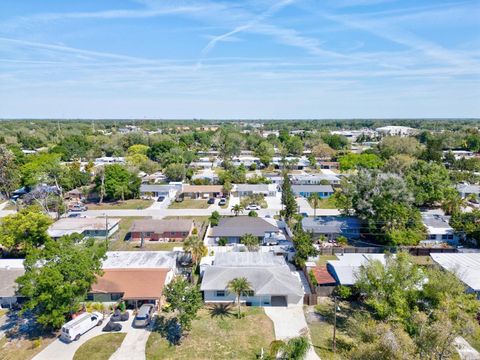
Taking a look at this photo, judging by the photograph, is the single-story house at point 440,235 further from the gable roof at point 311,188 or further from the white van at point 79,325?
the white van at point 79,325

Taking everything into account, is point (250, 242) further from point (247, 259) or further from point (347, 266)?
point (347, 266)

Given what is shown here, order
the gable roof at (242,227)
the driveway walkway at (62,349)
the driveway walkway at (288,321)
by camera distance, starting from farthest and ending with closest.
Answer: the gable roof at (242,227) < the driveway walkway at (288,321) < the driveway walkway at (62,349)

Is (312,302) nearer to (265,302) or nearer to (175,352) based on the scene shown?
(265,302)

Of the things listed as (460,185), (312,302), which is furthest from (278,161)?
(312,302)

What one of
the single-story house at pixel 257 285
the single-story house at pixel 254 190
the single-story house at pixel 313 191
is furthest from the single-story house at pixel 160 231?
the single-story house at pixel 313 191

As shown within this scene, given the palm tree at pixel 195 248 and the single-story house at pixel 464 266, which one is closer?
the single-story house at pixel 464 266
